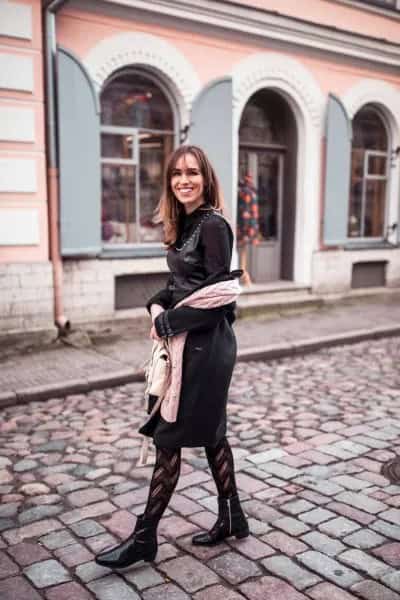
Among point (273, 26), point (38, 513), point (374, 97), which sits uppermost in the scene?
point (273, 26)

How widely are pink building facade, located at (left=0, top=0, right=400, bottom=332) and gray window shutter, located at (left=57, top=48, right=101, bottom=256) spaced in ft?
0.06

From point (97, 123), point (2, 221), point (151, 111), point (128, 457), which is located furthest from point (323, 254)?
point (128, 457)

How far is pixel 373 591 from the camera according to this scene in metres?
2.92

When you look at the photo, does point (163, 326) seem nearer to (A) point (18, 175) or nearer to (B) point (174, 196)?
(B) point (174, 196)

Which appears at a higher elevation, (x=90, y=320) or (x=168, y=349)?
(x=168, y=349)

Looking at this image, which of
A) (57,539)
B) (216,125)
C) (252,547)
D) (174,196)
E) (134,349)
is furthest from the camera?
(216,125)

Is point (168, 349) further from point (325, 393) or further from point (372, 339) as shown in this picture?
point (372, 339)

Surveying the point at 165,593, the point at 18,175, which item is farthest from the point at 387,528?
the point at 18,175

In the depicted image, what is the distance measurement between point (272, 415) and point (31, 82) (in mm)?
5050

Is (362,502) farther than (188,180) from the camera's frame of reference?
Yes

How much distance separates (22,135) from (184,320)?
567 cm

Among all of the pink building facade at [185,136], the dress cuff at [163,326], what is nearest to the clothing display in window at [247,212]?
the pink building facade at [185,136]

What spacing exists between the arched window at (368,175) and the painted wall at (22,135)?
6.57 metres

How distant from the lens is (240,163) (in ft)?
Answer: 37.1
